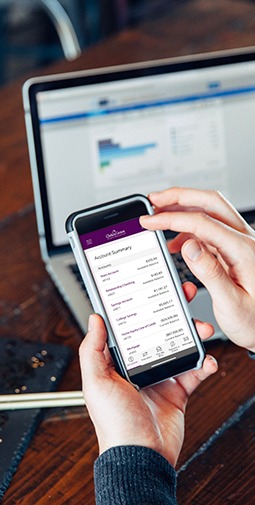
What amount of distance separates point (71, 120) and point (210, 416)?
479 millimetres

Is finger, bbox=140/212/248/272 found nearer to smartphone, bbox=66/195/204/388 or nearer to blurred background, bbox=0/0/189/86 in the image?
smartphone, bbox=66/195/204/388

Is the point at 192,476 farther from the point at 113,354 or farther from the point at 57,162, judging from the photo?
the point at 57,162

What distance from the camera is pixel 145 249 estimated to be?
34.0 inches

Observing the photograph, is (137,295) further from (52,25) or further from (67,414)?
(52,25)

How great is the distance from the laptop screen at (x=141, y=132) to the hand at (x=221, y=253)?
0.28 m

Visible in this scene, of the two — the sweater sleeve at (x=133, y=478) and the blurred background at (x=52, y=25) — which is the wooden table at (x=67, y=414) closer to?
the sweater sleeve at (x=133, y=478)

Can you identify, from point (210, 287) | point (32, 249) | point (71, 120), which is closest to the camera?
point (210, 287)

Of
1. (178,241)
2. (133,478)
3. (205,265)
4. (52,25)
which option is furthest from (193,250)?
(52,25)

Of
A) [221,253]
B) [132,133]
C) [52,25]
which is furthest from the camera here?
[52,25]

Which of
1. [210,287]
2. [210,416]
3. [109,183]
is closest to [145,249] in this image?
[210,287]

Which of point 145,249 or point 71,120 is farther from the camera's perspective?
point 71,120

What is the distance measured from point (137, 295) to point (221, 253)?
10cm

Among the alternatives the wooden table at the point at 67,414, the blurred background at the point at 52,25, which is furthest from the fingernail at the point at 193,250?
the blurred background at the point at 52,25

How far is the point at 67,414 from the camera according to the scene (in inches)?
35.9
